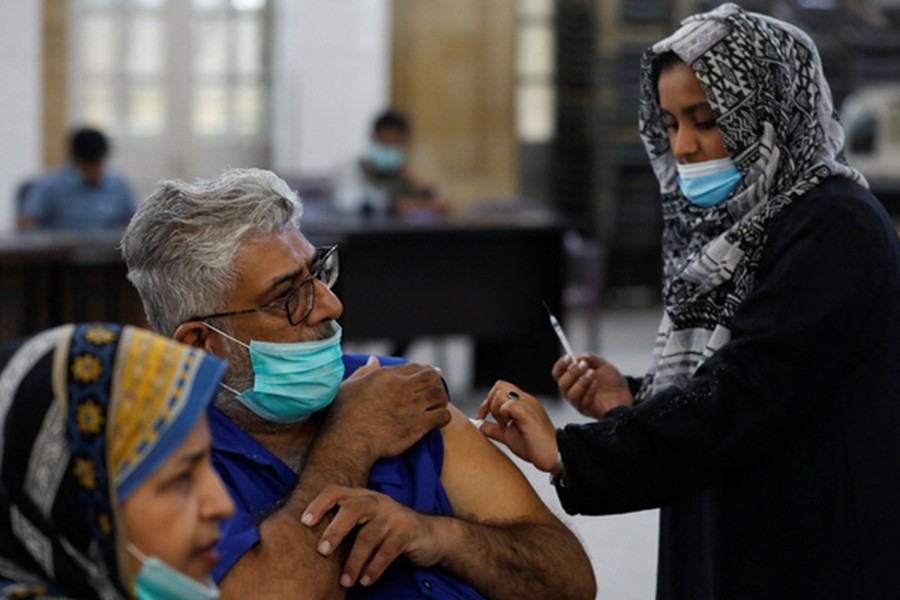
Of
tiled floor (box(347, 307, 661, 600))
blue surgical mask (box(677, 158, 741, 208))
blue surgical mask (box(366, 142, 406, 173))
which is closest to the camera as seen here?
blue surgical mask (box(677, 158, 741, 208))

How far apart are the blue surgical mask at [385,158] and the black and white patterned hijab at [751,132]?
6.38 m

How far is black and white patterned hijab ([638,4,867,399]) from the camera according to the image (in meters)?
2.51

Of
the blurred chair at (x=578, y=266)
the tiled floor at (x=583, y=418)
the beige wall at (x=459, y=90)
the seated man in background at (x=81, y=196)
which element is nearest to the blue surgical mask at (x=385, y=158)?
the blurred chair at (x=578, y=266)

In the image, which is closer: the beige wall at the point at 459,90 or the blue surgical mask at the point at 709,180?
the blue surgical mask at the point at 709,180

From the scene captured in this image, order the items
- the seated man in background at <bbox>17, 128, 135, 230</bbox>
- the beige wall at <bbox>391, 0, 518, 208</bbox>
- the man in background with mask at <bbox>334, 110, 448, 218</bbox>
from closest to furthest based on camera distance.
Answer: the seated man in background at <bbox>17, 128, 135, 230</bbox>
the man in background with mask at <bbox>334, 110, 448, 218</bbox>
the beige wall at <bbox>391, 0, 518, 208</bbox>

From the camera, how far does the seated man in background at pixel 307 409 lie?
7.76 feet

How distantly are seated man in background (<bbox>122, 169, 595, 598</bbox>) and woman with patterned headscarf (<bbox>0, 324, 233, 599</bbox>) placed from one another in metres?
0.69

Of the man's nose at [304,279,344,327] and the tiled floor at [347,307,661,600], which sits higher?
the man's nose at [304,279,344,327]

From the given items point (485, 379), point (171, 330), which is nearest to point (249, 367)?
point (171, 330)

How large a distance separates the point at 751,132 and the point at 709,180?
0.37ft

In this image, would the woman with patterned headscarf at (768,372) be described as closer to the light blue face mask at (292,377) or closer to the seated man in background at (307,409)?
the seated man in background at (307,409)

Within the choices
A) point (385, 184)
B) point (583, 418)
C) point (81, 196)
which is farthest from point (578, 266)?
point (81, 196)

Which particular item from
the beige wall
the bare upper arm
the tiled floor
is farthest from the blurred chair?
the bare upper arm

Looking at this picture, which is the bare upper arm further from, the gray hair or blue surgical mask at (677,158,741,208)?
blue surgical mask at (677,158,741,208)
